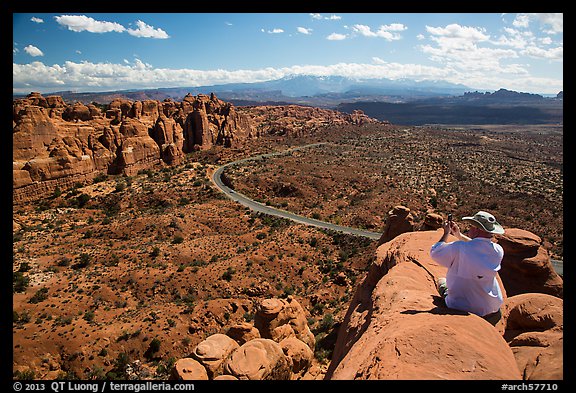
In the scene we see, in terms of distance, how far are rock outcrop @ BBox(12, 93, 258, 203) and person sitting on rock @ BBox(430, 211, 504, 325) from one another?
36202mm

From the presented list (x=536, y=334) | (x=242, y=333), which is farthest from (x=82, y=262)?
(x=536, y=334)

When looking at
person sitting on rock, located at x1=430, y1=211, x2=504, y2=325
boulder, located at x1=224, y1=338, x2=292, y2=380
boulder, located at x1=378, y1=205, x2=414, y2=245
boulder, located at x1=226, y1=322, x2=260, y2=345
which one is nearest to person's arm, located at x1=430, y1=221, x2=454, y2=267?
person sitting on rock, located at x1=430, y1=211, x2=504, y2=325

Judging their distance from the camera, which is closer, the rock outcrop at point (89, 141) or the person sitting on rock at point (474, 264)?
the person sitting on rock at point (474, 264)

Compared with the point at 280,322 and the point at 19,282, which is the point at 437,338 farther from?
the point at 19,282

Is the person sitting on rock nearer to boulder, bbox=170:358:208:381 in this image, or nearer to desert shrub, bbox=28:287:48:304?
boulder, bbox=170:358:208:381

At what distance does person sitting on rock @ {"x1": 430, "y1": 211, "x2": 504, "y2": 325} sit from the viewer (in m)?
5.54

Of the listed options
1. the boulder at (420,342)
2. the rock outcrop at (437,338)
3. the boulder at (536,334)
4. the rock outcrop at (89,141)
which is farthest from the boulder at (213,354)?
the rock outcrop at (89,141)

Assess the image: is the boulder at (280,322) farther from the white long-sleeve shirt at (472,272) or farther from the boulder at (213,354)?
the white long-sleeve shirt at (472,272)

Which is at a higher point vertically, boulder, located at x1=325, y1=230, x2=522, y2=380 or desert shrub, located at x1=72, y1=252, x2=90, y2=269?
boulder, located at x1=325, y1=230, x2=522, y2=380

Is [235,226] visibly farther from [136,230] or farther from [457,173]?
[457,173]

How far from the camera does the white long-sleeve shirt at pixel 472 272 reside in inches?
219

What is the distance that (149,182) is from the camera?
172 ft

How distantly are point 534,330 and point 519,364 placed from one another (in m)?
3.12
